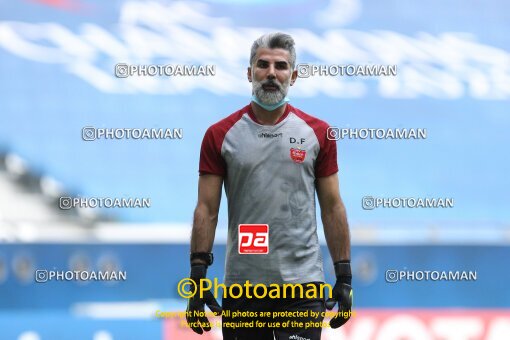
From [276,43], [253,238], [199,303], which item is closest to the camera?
[253,238]

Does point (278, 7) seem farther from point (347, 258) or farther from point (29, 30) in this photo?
point (347, 258)

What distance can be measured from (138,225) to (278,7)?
5.13 ft

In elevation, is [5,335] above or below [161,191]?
below

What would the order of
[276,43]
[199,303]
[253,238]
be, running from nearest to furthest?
[253,238] < [276,43] < [199,303]

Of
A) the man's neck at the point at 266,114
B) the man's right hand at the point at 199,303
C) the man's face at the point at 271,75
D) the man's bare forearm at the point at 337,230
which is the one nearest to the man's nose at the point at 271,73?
the man's face at the point at 271,75

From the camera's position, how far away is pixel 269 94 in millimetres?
3783

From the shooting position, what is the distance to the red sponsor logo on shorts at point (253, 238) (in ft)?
12.1

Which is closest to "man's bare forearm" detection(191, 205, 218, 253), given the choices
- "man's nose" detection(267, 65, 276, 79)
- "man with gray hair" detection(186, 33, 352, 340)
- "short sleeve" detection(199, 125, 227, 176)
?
"man with gray hair" detection(186, 33, 352, 340)

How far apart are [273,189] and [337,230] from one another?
0.32m

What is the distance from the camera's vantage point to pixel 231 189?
12.5 ft

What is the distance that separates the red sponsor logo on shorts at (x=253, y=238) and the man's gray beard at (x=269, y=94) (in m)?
0.47

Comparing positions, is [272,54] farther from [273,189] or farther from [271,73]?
[273,189]

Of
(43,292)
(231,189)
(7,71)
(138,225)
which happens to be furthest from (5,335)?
(231,189)

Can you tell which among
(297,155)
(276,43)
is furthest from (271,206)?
(276,43)
